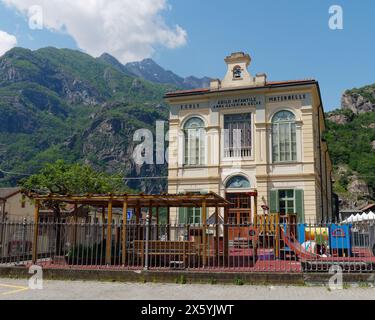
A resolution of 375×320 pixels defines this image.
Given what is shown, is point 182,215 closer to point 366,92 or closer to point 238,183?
point 238,183

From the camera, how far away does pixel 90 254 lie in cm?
1502

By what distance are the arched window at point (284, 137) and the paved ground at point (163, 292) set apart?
44.5 ft

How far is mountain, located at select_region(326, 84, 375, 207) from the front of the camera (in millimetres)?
81750

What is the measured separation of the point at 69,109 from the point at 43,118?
18.4 m

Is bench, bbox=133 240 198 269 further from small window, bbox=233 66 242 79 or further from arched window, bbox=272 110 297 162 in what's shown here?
small window, bbox=233 66 242 79

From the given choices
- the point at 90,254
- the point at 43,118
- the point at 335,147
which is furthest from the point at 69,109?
the point at 90,254

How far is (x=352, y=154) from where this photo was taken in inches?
3509

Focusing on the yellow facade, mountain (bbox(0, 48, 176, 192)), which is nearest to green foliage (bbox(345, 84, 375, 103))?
mountain (bbox(0, 48, 176, 192))

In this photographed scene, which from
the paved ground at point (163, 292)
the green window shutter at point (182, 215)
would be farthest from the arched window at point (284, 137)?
the paved ground at point (163, 292)

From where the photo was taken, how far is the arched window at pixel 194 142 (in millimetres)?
25781

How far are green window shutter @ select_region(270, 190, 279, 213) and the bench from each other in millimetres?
10539

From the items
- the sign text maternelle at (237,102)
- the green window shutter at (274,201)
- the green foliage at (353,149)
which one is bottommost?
the green window shutter at (274,201)

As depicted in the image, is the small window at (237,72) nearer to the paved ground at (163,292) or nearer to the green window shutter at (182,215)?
the green window shutter at (182,215)
